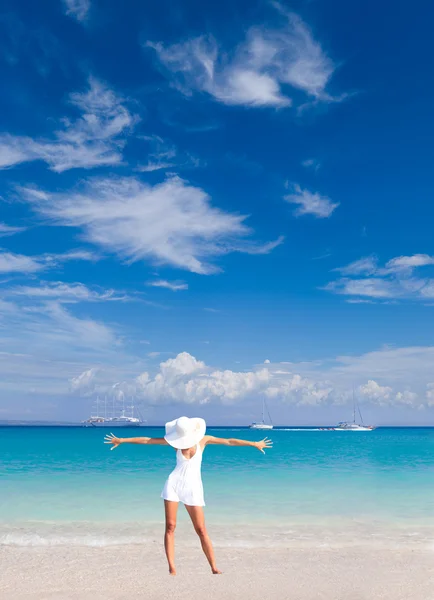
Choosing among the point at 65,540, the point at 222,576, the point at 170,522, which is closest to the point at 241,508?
the point at 65,540

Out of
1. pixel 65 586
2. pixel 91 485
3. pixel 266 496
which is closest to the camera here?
pixel 65 586

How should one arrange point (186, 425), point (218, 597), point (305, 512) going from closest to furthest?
point (186, 425), point (218, 597), point (305, 512)

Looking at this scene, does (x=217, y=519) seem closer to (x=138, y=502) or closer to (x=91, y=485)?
(x=138, y=502)

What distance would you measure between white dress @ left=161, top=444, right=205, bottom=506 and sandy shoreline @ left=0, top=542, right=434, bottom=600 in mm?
1657

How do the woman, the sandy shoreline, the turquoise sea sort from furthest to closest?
the turquoise sea, the sandy shoreline, the woman

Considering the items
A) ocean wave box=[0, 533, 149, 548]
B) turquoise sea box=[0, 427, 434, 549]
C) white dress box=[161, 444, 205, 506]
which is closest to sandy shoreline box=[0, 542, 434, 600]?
ocean wave box=[0, 533, 149, 548]

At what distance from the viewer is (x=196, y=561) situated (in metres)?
10.5

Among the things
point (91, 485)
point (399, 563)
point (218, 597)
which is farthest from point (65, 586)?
point (91, 485)

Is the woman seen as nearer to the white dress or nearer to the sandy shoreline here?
the white dress

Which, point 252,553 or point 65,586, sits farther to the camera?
point 252,553

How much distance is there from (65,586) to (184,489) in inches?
116

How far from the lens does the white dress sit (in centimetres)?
768

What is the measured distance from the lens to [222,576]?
940 cm

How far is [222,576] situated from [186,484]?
2779 mm
